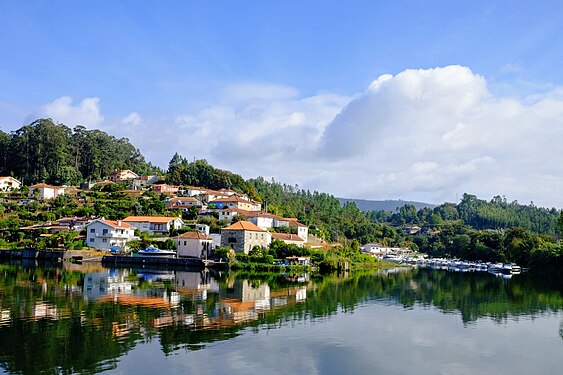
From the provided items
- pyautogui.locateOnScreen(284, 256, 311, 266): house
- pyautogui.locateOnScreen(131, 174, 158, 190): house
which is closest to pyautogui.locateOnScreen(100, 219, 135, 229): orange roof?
pyautogui.locateOnScreen(284, 256, 311, 266): house

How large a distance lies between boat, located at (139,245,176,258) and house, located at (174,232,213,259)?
1.09m

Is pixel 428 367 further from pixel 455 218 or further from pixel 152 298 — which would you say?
pixel 455 218

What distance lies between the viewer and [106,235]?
59.8 metres

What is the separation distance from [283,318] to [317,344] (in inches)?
205

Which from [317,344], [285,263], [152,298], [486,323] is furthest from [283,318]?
[285,263]

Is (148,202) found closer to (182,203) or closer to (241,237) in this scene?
(182,203)

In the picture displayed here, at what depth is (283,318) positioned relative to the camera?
83.7ft

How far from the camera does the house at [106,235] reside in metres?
59.9

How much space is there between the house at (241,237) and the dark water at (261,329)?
17.1 meters

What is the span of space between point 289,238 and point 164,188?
3016 centimetres

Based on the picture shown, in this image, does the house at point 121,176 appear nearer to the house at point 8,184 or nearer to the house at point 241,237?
the house at point 8,184

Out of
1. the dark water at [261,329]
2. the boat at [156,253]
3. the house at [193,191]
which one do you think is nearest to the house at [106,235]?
→ the boat at [156,253]

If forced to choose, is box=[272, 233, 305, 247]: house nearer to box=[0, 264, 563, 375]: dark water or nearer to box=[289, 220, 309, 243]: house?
box=[289, 220, 309, 243]: house

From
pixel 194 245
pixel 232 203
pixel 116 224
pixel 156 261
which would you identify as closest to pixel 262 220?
pixel 232 203
